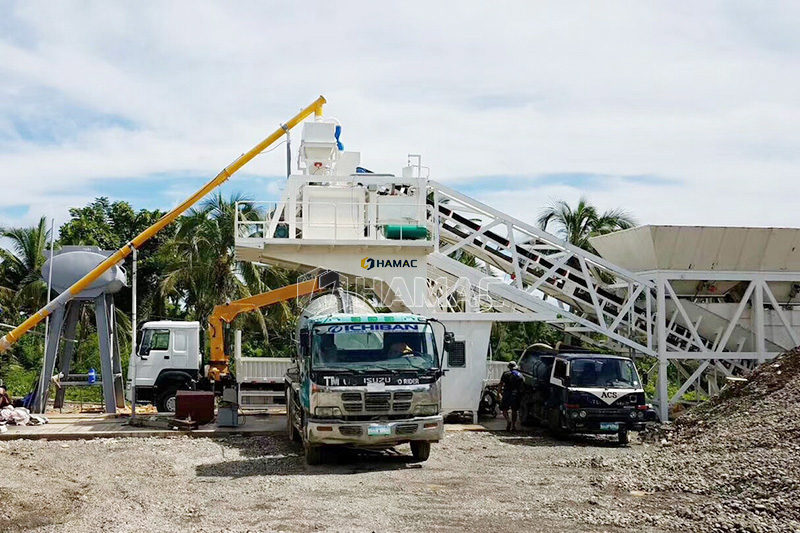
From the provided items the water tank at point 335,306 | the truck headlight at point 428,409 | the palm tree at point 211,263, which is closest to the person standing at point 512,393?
the water tank at point 335,306

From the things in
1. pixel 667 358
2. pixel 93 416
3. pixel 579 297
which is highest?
pixel 579 297

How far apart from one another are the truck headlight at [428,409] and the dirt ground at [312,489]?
924 millimetres

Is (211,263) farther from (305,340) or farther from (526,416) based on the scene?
(305,340)

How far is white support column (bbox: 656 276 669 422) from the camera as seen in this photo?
68.1 ft

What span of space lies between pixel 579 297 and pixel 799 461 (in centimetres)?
1146

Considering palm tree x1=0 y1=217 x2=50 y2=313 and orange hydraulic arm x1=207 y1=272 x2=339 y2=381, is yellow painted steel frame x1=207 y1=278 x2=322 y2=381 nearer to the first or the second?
orange hydraulic arm x1=207 y1=272 x2=339 y2=381

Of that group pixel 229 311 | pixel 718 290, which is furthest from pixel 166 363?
pixel 718 290

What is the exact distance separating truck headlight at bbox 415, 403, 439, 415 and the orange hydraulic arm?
531 cm

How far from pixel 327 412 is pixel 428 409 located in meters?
1.63

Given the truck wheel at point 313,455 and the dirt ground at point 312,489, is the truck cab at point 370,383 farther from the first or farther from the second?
the dirt ground at point 312,489

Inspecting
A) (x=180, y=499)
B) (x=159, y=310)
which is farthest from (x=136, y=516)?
(x=159, y=310)

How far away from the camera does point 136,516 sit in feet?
31.6

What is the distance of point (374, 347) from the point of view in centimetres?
1387

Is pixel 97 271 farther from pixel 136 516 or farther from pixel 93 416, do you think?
pixel 136 516
